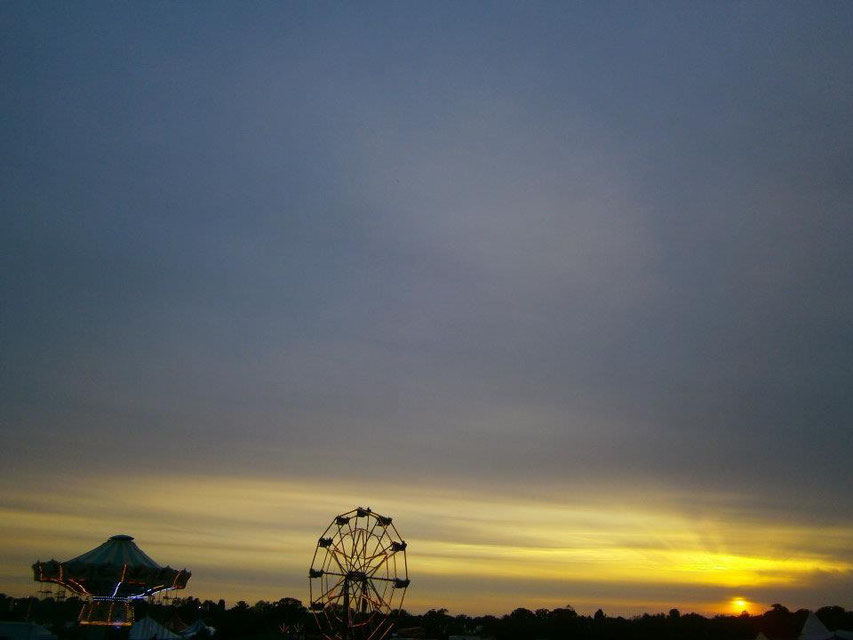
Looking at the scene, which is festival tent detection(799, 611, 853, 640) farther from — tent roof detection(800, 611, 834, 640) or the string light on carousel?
the string light on carousel

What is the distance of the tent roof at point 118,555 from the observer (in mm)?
61719

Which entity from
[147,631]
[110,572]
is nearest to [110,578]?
[110,572]

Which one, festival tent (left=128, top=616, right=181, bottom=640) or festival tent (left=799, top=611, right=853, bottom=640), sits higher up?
festival tent (left=799, top=611, right=853, bottom=640)

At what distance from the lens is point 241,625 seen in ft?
406

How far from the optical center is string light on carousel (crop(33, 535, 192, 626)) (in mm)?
61250

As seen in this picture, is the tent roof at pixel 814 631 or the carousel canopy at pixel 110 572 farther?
the tent roof at pixel 814 631

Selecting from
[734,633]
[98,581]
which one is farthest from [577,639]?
[98,581]

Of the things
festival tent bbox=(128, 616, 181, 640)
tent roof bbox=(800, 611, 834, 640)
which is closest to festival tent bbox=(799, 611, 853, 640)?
tent roof bbox=(800, 611, 834, 640)

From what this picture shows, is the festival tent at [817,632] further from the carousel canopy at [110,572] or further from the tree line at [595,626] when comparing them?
the carousel canopy at [110,572]

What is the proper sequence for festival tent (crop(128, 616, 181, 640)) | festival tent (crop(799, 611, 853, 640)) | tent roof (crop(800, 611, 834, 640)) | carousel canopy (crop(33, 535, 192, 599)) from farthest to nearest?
tent roof (crop(800, 611, 834, 640))
festival tent (crop(799, 611, 853, 640))
carousel canopy (crop(33, 535, 192, 599))
festival tent (crop(128, 616, 181, 640))

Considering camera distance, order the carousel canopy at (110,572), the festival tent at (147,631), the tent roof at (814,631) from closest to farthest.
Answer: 1. the festival tent at (147,631)
2. the carousel canopy at (110,572)
3. the tent roof at (814,631)

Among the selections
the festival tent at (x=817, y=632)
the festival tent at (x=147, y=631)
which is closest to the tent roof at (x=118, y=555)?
the festival tent at (x=147, y=631)

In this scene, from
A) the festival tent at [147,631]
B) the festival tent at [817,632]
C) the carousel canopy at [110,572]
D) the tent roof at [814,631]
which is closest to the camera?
the festival tent at [147,631]

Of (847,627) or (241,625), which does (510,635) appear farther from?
(847,627)
